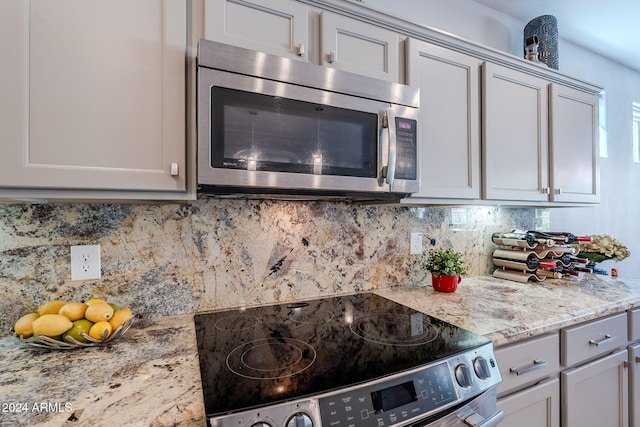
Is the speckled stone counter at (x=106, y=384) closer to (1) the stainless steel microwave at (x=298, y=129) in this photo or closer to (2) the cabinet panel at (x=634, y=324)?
(1) the stainless steel microwave at (x=298, y=129)

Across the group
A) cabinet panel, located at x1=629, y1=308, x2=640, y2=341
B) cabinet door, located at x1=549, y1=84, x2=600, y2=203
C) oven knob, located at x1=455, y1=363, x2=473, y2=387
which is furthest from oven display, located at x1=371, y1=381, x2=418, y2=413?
cabinet door, located at x1=549, y1=84, x2=600, y2=203

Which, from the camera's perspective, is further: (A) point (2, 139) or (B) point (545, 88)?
(B) point (545, 88)

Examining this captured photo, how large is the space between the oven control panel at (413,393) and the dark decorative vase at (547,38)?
2.05 metres

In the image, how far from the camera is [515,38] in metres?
2.29

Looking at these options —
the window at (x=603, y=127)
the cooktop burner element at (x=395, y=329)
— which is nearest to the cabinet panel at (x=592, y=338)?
the cooktop burner element at (x=395, y=329)

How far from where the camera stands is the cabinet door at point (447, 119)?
1.43 metres

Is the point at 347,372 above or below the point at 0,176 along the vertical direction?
below

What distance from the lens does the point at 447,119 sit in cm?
151

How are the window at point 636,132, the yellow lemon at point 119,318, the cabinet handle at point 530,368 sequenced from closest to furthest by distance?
the yellow lemon at point 119,318 < the cabinet handle at point 530,368 < the window at point 636,132

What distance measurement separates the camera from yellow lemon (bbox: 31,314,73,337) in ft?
2.98

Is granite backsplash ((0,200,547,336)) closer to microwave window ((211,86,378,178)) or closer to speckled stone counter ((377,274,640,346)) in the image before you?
speckled stone counter ((377,274,640,346))

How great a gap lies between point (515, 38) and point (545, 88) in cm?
70

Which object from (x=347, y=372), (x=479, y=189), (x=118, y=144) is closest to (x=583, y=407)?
(x=479, y=189)

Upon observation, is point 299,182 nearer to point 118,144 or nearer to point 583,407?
point 118,144
